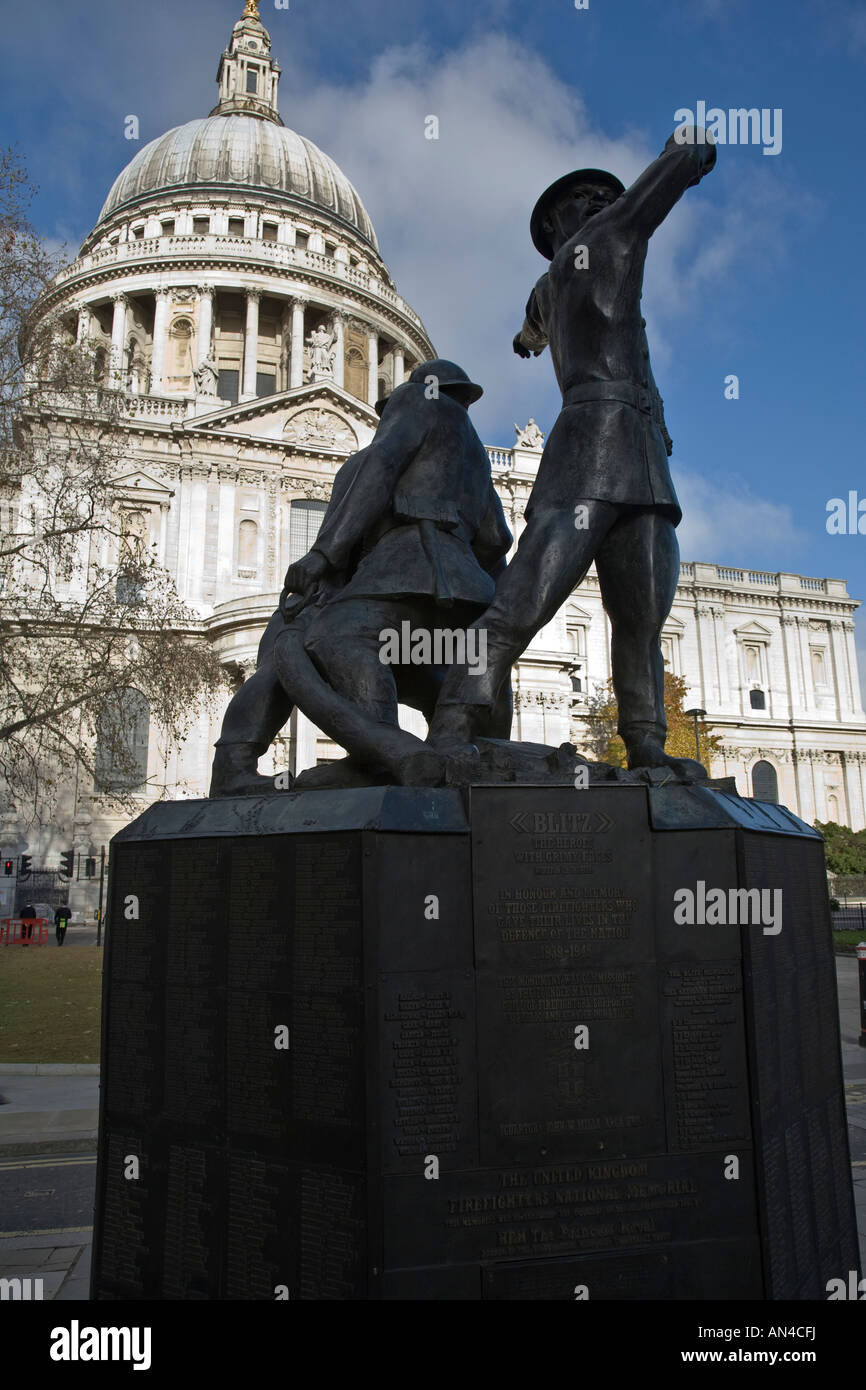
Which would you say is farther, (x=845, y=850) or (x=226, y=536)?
(x=845, y=850)

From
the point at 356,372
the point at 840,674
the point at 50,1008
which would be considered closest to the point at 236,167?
the point at 356,372

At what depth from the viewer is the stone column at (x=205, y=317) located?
191 feet

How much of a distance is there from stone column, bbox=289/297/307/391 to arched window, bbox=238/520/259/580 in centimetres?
1688

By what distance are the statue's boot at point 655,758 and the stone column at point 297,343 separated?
187ft

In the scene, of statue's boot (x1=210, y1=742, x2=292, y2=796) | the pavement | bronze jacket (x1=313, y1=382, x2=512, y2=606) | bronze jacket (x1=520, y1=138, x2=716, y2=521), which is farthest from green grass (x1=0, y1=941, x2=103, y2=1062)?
bronze jacket (x1=520, y1=138, x2=716, y2=521)

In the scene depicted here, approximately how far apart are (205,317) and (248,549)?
2203 centimetres

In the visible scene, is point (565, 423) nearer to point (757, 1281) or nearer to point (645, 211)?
point (645, 211)

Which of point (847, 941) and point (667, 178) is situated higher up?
point (667, 178)

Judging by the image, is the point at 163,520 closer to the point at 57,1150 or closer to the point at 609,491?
the point at 57,1150

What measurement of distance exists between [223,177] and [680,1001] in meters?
74.7

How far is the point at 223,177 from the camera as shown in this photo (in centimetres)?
6731

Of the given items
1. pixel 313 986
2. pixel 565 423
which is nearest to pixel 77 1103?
pixel 313 986

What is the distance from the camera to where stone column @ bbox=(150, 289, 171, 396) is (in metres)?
58.1

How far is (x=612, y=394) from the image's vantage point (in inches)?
185
